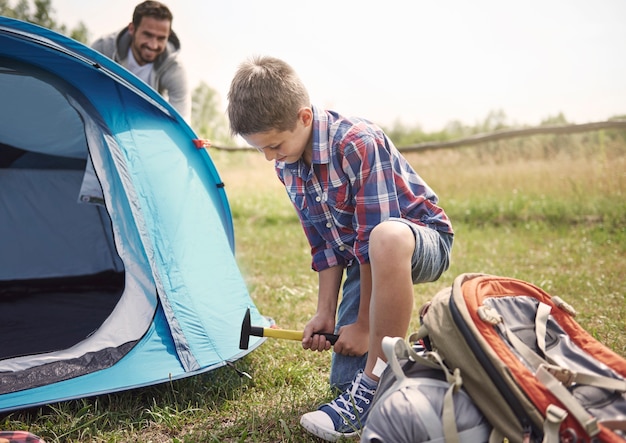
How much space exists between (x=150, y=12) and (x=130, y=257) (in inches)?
65.1

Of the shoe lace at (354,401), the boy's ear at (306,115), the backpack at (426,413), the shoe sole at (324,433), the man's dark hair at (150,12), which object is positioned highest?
the man's dark hair at (150,12)

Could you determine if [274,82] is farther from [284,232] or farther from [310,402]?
[284,232]

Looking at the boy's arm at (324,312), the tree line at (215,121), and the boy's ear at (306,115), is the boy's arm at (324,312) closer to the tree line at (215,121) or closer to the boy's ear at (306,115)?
the boy's ear at (306,115)

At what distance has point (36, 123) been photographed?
361 centimetres

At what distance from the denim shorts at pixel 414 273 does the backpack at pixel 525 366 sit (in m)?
0.20

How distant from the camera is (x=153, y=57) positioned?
3648 millimetres

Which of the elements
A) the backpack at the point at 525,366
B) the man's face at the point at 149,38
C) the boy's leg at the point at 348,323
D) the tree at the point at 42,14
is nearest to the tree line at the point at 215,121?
the tree at the point at 42,14

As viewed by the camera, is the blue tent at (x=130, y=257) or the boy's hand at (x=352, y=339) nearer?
the boy's hand at (x=352, y=339)

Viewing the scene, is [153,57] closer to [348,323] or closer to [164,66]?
[164,66]

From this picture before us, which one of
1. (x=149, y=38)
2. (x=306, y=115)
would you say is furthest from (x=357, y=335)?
(x=149, y=38)

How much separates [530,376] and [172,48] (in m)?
3.06

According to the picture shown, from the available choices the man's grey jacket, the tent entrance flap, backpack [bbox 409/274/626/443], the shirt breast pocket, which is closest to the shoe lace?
backpack [bbox 409/274/626/443]

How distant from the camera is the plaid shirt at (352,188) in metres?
1.90

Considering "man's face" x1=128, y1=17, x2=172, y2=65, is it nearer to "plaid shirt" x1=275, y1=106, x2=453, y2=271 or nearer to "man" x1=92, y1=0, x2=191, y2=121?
"man" x1=92, y1=0, x2=191, y2=121
